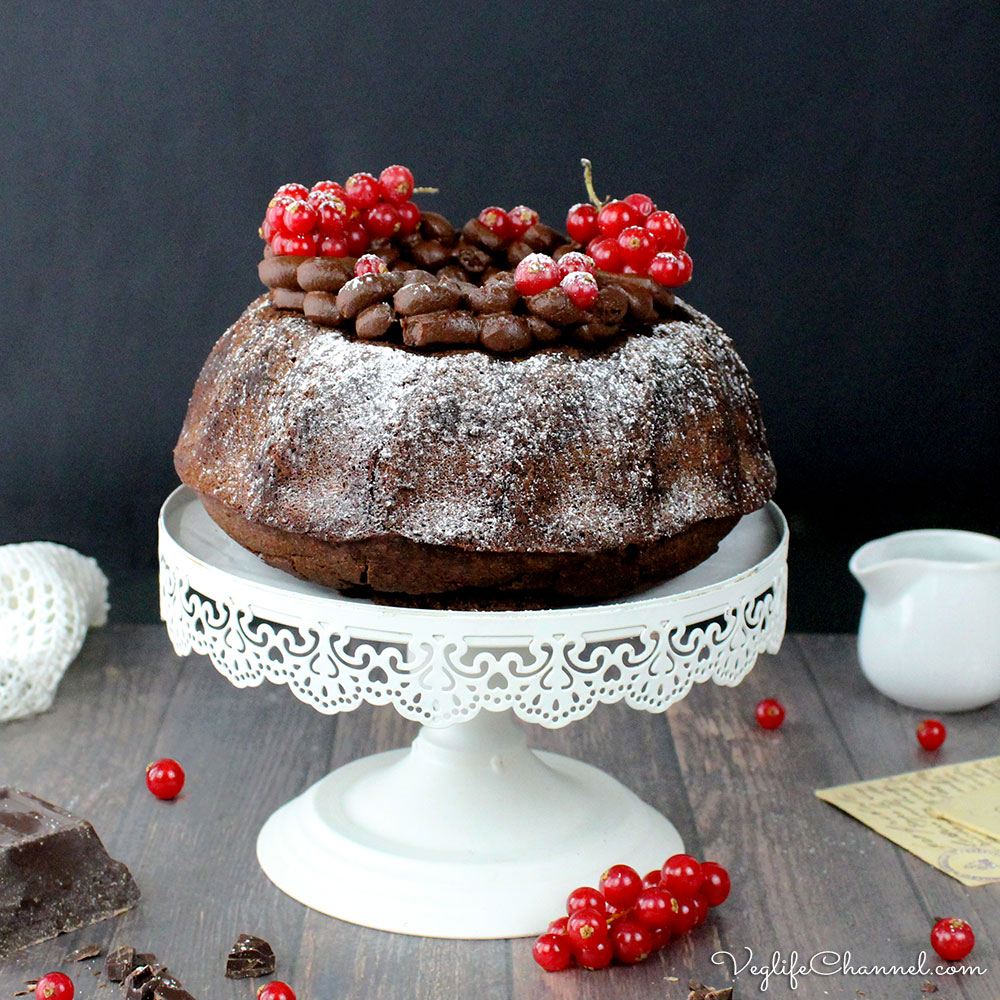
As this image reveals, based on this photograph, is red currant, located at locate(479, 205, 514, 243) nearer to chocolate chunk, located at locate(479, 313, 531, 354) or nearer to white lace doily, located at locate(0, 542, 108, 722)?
chocolate chunk, located at locate(479, 313, 531, 354)

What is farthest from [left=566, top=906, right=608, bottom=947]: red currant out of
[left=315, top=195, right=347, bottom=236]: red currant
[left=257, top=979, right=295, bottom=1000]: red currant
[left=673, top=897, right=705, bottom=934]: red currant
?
[left=315, top=195, right=347, bottom=236]: red currant

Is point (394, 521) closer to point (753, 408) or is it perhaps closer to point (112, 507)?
point (753, 408)

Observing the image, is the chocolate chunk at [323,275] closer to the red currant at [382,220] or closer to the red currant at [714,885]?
the red currant at [382,220]

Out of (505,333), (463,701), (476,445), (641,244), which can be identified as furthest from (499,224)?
(463,701)

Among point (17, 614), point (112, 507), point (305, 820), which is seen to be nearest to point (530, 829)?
point (305, 820)

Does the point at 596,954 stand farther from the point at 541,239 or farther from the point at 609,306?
the point at 541,239

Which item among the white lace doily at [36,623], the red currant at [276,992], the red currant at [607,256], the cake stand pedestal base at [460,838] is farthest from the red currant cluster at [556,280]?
the white lace doily at [36,623]

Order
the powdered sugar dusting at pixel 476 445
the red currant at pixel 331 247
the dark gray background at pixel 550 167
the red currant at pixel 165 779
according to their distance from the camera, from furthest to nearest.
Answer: the dark gray background at pixel 550 167
the red currant at pixel 165 779
the red currant at pixel 331 247
the powdered sugar dusting at pixel 476 445
